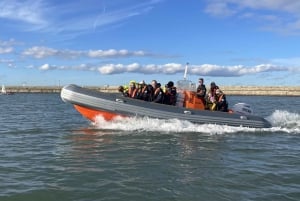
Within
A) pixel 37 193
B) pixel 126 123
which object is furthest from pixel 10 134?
pixel 37 193

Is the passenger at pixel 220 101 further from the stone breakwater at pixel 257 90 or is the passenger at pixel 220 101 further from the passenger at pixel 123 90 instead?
the stone breakwater at pixel 257 90

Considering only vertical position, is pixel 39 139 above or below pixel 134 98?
below

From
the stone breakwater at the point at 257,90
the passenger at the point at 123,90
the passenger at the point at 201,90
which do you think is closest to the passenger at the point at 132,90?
the passenger at the point at 123,90

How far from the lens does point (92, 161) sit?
32.0 feet

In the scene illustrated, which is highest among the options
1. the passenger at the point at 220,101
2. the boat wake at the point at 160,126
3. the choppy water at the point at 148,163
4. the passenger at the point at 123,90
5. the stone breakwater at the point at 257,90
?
the stone breakwater at the point at 257,90

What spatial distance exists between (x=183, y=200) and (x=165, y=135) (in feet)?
24.3

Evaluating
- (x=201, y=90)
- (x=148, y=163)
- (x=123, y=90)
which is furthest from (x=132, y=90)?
(x=148, y=163)

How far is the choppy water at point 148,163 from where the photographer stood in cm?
738

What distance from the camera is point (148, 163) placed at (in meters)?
9.68

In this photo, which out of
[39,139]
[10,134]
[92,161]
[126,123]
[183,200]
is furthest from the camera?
[126,123]

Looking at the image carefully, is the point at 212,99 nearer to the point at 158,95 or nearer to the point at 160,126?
the point at 158,95

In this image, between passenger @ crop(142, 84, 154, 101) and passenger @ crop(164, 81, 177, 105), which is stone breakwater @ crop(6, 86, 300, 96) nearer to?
passenger @ crop(164, 81, 177, 105)

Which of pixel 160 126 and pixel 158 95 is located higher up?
pixel 158 95

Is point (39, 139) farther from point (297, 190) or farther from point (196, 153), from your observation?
point (297, 190)
